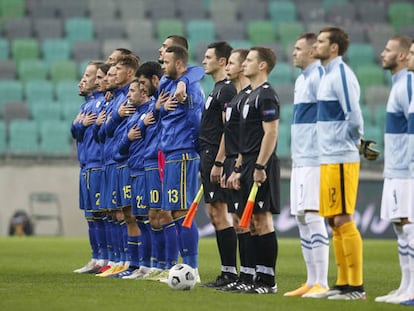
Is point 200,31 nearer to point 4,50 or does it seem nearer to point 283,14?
point 283,14

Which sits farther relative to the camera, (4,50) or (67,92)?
(4,50)

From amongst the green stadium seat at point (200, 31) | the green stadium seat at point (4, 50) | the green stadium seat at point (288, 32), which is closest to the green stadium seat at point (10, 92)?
the green stadium seat at point (4, 50)

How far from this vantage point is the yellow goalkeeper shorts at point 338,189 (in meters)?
9.80

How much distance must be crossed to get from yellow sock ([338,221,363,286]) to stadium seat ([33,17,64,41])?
72.5ft

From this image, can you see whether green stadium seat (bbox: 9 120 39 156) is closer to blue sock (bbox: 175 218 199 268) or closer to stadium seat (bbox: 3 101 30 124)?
stadium seat (bbox: 3 101 30 124)

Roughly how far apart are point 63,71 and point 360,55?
847 cm

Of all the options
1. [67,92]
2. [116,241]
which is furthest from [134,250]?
[67,92]

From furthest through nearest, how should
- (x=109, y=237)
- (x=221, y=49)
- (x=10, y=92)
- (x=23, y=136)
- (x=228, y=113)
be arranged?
1. (x=10, y=92)
2. (x=23, y=136)
3. (x=109, y=237)
4. (x=221, y=49)
5. (x=228, y=113)

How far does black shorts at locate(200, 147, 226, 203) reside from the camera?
11404mm

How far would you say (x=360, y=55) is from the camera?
31.7m

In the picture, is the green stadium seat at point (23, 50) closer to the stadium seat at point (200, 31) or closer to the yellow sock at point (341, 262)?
the stadium seat at point (200, 31)

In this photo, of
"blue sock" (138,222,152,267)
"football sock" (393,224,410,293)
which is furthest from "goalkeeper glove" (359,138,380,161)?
"blue sock" (138,222,152,267)

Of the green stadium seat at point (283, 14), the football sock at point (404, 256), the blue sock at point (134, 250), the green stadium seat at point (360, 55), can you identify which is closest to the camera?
the football sock at point (404, 256)

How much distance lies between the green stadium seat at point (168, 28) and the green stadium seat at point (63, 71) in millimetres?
3064
